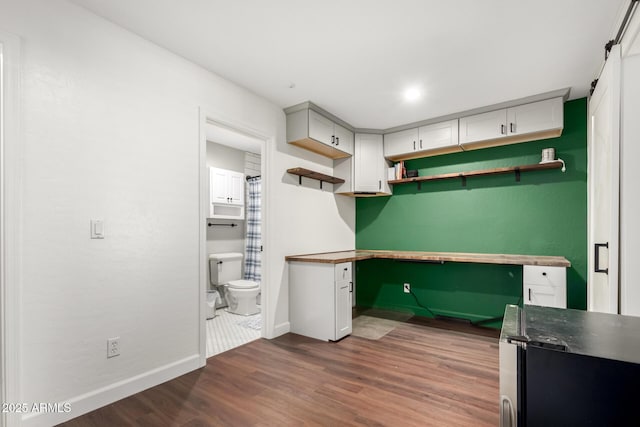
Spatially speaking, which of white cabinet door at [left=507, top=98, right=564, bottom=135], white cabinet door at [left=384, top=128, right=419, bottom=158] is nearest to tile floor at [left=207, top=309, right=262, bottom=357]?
white cabinet door at [left=384, top=128, right=419, bottom=158]

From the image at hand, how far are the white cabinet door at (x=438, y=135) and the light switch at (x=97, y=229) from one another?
11.0ft

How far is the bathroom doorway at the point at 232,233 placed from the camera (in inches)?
159

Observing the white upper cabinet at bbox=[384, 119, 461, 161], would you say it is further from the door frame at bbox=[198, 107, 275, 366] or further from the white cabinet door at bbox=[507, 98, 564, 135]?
the door frame at bbox=[198, 107, 275, 366]

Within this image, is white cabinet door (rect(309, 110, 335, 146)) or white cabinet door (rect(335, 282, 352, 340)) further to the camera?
white cabinet door (rect(309, 110, 335, 146))

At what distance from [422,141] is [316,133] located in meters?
1.37

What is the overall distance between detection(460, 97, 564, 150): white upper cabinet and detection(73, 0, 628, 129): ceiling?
189 mm

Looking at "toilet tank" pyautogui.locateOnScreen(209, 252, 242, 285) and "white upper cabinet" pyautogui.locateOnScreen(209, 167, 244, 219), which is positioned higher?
"white upper cabinet" pyautogui.locateOnScreen(209, 167, 244, 219)

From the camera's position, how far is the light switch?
1966mm

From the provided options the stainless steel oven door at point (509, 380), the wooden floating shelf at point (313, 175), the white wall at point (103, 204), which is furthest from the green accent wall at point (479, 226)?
the stainless steel oven door at point (509, 380)

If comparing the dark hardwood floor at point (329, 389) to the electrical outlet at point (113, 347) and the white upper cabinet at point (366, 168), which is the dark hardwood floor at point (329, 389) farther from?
the white upper cabinet at point (366, 168)

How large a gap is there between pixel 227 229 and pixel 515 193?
387 centimetres

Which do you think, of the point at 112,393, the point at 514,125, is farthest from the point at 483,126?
the point at 112,393

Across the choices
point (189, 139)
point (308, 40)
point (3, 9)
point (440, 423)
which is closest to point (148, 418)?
point (440, 423)

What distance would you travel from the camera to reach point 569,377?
683 millimetres
